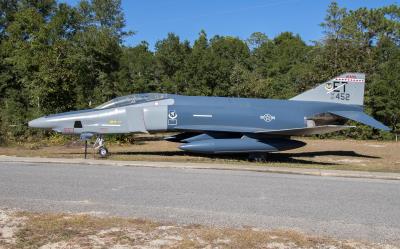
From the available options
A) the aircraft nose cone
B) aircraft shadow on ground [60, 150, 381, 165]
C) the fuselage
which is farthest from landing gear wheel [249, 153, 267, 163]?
the aircraft nose cone

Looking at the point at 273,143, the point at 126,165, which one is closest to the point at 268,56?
the point at 273,143

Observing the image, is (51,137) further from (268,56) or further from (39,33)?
(268,56)

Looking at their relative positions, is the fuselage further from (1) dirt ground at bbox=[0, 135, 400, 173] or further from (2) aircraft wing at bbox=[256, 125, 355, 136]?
(1) dirt ground at bbox=[0, 135, 400, 173]

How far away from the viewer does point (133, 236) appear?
606 cm

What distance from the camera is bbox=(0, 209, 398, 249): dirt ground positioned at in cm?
571

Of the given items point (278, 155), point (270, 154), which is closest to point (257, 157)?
point (278, 155)

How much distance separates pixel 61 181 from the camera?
412 inches

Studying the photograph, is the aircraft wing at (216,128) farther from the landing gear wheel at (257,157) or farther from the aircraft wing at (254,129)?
the landing gear wheel at (257,157)

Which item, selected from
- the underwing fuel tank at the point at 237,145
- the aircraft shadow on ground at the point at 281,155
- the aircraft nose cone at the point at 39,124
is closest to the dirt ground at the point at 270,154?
the aircraft shadow on ground at the point at 281,155

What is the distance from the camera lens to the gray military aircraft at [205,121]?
16828mm

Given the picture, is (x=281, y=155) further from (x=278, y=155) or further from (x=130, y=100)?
(x=130, y=100)

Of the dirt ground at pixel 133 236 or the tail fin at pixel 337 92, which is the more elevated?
the tail fin at pixel 337 92

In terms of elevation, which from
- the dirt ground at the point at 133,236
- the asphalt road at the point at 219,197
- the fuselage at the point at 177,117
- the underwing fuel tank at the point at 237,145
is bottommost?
the dirt ground at the point at 133,236

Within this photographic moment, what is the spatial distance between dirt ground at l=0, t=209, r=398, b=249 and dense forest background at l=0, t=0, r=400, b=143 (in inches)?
653
